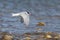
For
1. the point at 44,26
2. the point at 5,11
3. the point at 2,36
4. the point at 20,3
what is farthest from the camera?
the point at 20,3

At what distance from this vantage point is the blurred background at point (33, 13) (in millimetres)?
7785

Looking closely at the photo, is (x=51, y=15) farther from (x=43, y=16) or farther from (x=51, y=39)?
(x=51, y=39)

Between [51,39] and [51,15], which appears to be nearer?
[51,39]

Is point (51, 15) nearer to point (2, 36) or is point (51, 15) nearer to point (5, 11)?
point (5, 11)

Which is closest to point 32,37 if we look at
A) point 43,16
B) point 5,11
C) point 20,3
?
point 43,16

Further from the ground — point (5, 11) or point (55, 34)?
point (5, 11)

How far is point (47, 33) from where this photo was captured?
23.9ft

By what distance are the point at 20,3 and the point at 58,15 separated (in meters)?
2.82

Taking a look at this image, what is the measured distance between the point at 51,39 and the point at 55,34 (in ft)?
1.02

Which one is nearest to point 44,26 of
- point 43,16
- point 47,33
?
point 47,33

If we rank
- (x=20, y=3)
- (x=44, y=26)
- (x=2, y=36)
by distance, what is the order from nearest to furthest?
(x=2, y=36) → (x=44, y=26) → (x=20, y=3)

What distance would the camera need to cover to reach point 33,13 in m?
10.2

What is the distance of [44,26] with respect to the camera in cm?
803

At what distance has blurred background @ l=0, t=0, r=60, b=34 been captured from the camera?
25.5 ft
